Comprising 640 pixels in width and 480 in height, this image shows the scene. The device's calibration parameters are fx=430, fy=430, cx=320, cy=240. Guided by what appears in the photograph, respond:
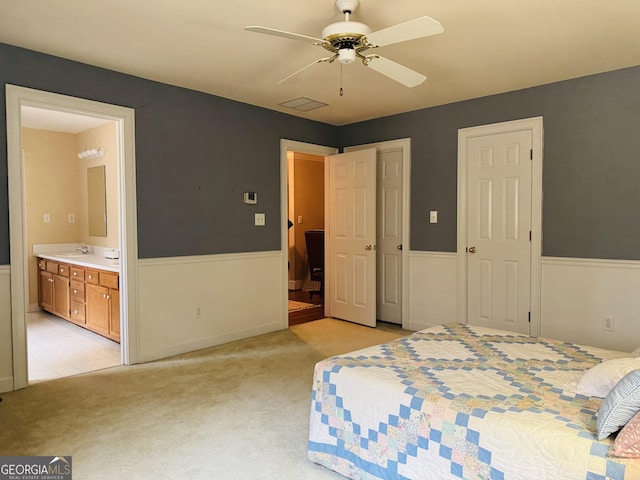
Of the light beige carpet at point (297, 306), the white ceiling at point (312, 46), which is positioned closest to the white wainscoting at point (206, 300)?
the light beige carpet at point (297, 306)

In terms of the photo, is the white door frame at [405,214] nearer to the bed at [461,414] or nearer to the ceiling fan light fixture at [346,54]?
the bed at [461,414]

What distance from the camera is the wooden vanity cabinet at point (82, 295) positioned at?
4.22 meters

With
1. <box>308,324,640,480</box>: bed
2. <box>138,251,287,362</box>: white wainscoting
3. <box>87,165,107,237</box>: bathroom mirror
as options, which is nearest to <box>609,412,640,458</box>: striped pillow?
<box>308,324,640,480</box>: bed

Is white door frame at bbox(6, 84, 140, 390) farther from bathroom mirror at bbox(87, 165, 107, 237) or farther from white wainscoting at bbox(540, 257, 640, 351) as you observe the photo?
white wainscoting at bbox(540, 257, 640, 351)

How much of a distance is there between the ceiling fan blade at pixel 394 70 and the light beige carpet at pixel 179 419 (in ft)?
7.26

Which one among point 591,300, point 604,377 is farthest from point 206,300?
point 591,300

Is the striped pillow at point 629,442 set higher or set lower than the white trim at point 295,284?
higher

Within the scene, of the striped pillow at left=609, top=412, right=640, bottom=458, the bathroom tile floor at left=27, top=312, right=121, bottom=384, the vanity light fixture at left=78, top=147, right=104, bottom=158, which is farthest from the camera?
the vanity light fixture at left=78, top=147, right=104, bottom=158

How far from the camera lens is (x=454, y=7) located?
2.48 meters

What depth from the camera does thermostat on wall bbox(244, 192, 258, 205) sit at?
452cm

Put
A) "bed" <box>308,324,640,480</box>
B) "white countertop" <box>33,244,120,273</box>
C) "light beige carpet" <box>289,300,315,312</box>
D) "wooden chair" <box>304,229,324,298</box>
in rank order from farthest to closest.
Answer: "wooden chair" <box>304,229,324,298</box>
"light beige carpet" <box>289,300,315,312</box>
"white countertop" <box>33,244,120,273</box>
"bed" <box>308,324,640,480</box>

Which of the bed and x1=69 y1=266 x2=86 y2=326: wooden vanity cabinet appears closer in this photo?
the bed

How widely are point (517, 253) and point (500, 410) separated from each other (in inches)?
110

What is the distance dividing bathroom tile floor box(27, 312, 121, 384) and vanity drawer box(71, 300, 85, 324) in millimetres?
113
